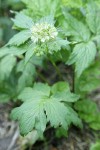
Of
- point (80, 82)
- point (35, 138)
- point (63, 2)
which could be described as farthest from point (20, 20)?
point (35, 138)

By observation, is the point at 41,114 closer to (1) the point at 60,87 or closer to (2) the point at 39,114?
(2) the point at 39,114

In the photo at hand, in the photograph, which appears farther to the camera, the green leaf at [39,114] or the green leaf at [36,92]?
the green leaf at [36,92]

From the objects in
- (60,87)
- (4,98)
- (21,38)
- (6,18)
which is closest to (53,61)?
(60,87)

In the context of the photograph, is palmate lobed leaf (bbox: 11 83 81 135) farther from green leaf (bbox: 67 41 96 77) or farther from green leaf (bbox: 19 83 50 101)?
green leaf (bbox: 67 41 96 77)

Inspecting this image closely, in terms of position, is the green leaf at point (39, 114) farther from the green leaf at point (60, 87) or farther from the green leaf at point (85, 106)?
the green leaf at point (85, 106)

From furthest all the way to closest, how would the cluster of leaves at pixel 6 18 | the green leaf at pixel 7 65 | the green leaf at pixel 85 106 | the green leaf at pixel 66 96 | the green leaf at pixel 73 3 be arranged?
the cluster of leaves at pixel 6 18, the green leaf at pixel 7 65, the green leaf at pixel 85 106, the green leaf at pixel 73 3, the green leaf at pixel 66 96

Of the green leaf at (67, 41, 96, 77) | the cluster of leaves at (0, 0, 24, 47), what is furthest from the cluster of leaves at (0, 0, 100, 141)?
the cluster of leaves at (0, 0, 24, 47)

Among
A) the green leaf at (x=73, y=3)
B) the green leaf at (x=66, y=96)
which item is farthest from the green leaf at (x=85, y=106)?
the green leaf at (x=73, y=3)
